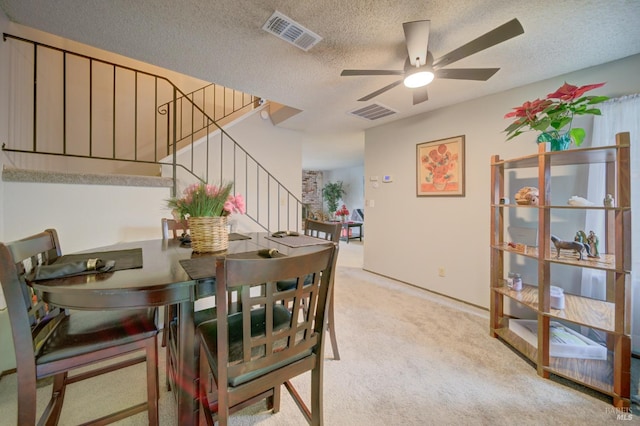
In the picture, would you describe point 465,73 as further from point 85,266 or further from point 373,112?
point 85,266

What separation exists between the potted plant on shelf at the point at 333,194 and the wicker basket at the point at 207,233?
24.1ft

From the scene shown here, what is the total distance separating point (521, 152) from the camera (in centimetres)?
234

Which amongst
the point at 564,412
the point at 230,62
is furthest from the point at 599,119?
the point at 230,62

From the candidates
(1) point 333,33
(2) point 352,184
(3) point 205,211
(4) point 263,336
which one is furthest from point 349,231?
(4) point 263,336

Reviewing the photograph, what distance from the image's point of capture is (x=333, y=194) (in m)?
8.58

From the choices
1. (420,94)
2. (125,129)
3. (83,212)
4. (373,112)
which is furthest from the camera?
(125,129)

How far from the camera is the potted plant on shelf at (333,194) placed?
8.55m

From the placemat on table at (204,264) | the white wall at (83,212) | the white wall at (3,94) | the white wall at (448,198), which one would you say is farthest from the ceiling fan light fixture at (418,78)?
the white wall at (3,94)

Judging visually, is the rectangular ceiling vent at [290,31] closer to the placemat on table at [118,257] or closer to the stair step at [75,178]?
the stair step at [75,178]

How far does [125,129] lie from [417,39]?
384 centimetres

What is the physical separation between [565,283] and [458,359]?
50.8 inches

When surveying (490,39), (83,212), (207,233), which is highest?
Result: (490,39)

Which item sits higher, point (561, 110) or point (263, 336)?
point (561, 110)

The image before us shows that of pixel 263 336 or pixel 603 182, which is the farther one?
pixel 603 182
